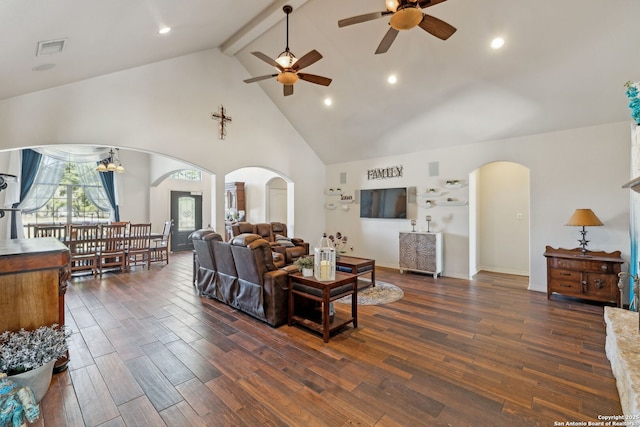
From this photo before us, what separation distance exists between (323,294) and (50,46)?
3.70m

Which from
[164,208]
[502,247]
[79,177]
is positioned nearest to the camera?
[502,247]

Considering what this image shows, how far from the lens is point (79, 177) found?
26.9 feet

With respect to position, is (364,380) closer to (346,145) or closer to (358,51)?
(358,51)

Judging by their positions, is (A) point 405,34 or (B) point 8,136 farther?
(A) point 405,34

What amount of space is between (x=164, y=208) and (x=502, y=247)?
32.3 feet

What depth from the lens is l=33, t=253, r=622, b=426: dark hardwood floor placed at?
2.01 meters

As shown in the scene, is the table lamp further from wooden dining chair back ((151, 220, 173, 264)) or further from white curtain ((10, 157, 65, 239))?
white curtain ((10, 157, 65, 239))

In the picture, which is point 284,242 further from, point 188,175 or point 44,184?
point 44,184

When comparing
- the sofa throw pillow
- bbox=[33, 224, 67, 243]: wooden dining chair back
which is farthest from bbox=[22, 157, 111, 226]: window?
the sofa throw pillow

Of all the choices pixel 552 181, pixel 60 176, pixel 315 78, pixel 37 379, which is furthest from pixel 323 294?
pixel 60 176

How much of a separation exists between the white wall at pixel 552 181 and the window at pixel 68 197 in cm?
Result: 877

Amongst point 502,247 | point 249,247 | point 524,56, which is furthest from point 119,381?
point 502,247

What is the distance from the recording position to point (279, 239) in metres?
6.89

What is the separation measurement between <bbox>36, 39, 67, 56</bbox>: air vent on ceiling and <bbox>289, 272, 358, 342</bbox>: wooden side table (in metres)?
3.34
